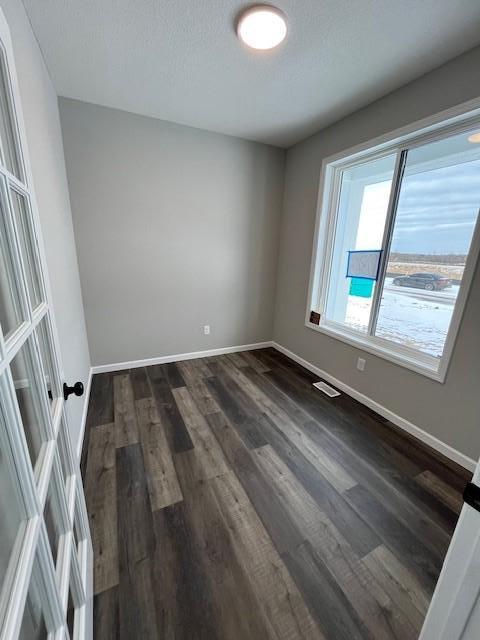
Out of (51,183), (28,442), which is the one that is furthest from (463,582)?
(51,183)

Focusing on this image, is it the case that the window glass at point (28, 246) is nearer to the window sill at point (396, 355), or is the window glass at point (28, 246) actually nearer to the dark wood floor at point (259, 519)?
the dark wood floor at point (259, 519)

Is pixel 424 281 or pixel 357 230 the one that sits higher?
pixel 357 230

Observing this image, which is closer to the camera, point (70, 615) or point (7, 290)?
point (7, 290)

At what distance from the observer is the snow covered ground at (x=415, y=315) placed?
76.1 inches

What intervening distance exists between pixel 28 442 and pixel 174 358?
2551mm

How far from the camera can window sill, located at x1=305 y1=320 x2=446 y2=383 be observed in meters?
1.93

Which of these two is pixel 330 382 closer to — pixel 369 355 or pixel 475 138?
pixel 369 355

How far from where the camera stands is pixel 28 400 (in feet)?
2.39

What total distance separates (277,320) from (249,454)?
216cm

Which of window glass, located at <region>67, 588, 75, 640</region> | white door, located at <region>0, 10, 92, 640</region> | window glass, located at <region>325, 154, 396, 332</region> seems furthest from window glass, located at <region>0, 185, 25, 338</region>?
window glass, located at <region>325, 154, 396, 332</region>

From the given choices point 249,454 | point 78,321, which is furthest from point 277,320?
point 78,321

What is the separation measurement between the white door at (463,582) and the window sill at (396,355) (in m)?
1.58

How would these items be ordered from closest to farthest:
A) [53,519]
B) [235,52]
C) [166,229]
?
[53,519] → [235,52] → [166,229]

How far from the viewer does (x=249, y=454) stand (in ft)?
6.05
